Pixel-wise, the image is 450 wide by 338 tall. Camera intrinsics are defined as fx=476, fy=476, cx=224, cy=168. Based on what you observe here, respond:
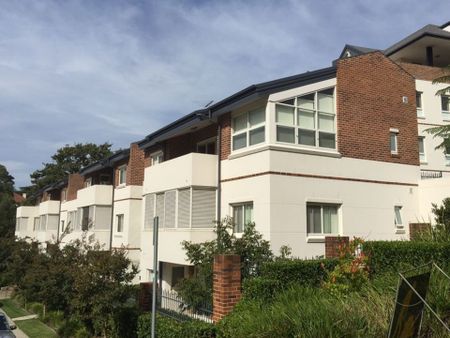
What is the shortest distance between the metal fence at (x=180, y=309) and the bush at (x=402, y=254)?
15.0ft

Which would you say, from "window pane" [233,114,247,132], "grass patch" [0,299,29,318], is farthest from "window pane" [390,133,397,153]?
"grass patch" [0,299,29,318]

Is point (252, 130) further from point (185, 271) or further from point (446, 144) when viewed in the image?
point (185, 271)

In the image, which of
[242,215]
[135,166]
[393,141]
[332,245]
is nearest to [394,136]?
[393,141]

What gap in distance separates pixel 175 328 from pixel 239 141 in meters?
7.51

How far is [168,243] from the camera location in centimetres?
1888

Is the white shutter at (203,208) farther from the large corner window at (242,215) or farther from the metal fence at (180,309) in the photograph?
the metal fence at (180,309)

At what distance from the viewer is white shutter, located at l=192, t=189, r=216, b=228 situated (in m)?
17.7

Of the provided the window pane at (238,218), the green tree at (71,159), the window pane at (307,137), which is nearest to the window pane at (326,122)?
the window pane at (307,137)

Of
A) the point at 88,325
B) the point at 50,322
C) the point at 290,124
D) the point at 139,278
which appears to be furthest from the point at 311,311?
the point at 50,322

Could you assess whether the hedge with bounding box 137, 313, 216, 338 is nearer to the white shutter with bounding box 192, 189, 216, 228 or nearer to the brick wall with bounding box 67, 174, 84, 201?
the white shutter with bounding box 192, 189, 216, 228

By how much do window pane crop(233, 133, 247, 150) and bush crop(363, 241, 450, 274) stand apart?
598 centimetres

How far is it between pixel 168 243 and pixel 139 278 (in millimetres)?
5737

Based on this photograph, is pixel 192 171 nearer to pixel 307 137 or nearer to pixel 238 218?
pixel 238 218

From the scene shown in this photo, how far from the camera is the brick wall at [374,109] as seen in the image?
17.4 meters
